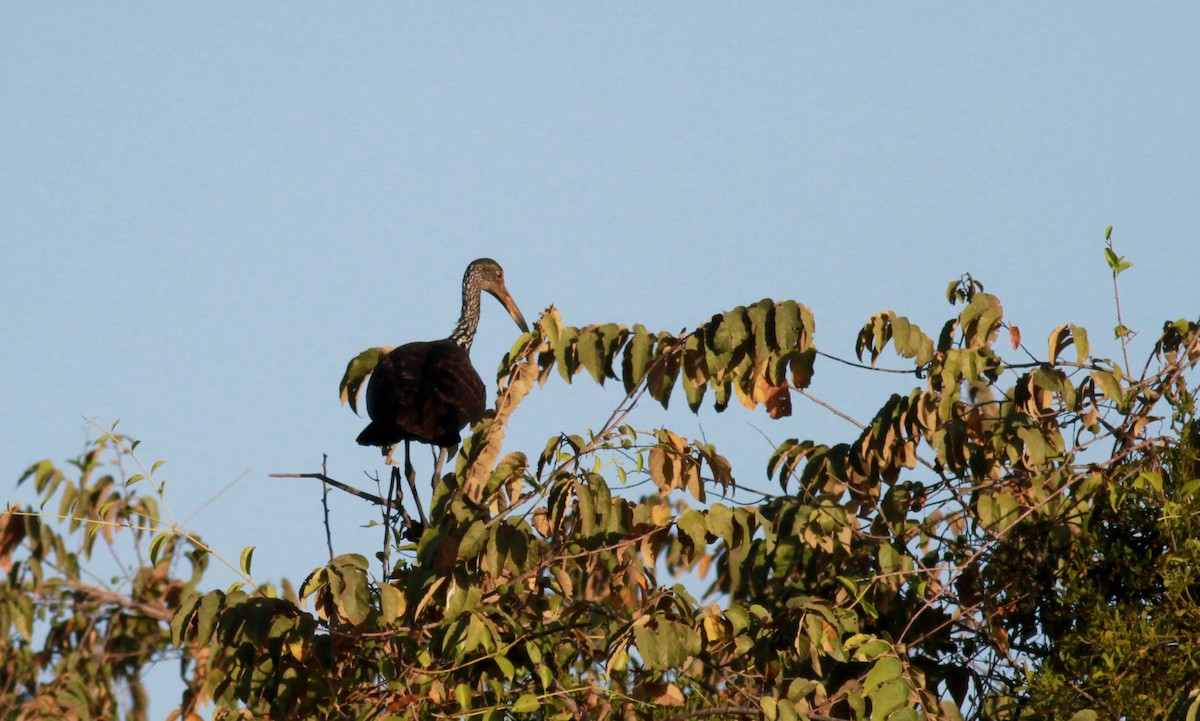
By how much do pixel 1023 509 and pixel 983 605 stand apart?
1.11 feet

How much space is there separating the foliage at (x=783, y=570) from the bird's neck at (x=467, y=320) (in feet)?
10.8

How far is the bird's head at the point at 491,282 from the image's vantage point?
28.3 ft

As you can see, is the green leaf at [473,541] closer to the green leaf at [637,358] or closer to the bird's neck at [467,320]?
the green leaf at [637,358]

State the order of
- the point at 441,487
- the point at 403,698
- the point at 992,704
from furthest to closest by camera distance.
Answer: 1. the point at 992,704
2. the point at 441,487
3. the point at 403,698

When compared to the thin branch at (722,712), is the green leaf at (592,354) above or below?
above

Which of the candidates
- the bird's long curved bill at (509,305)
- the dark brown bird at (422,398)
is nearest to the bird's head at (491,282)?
the bird's long curved bill at (509,305)

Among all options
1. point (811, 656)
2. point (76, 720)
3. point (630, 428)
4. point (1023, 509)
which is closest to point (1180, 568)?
point (1023, 509)

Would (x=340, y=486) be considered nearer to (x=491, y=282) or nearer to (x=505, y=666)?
(x=505, y=666)

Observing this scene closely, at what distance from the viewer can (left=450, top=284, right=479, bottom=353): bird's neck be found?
8062 mm

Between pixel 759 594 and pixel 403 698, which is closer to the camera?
pixel 403 698

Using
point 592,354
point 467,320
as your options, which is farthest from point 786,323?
point 467,320

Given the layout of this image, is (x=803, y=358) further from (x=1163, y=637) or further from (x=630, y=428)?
(x=1163, y=637)

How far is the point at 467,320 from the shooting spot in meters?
8.27

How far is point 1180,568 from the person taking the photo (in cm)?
384
